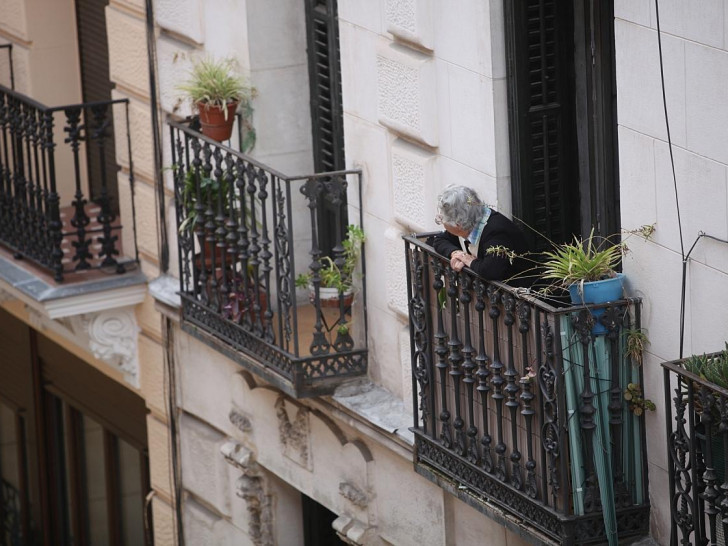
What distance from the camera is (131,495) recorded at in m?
15.3

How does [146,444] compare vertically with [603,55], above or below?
below

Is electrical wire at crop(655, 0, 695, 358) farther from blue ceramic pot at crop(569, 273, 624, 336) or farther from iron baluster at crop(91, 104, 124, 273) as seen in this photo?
iron baluster at crop(91, 104, 124, 273)

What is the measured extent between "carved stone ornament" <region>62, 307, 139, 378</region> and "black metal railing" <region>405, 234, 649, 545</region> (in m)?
4.63

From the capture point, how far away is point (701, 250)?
763 centimetres

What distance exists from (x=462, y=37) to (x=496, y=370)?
172cm

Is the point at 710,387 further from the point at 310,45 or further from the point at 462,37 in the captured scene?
the point at 310,45

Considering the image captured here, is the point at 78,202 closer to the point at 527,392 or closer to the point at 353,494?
the point at 353,494

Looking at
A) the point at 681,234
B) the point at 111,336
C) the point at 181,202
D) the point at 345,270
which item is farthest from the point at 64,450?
the point at 681,234

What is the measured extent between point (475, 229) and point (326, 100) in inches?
107

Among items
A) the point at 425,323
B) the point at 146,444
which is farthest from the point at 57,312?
the point at 425,323

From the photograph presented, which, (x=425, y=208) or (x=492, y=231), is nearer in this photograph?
(x=492, y=231)

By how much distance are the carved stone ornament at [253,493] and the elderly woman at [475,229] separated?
3899 millimetres

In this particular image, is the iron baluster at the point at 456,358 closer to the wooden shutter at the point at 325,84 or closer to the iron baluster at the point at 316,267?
the iron baluster at the point at 316,267

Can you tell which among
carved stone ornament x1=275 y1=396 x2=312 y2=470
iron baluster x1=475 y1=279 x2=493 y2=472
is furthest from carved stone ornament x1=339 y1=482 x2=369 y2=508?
iron baluster x1=475 y1=279 x2=493 y2=472
